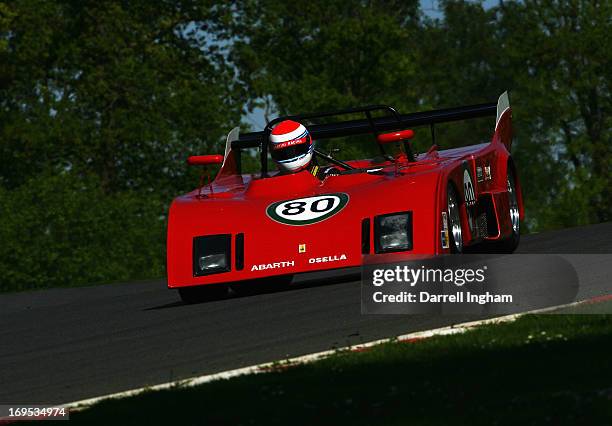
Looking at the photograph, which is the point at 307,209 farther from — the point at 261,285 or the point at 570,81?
the point at 570,81

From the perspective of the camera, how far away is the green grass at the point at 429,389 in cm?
576

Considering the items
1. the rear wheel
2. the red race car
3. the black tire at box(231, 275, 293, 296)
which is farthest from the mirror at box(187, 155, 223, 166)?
the rear wheel

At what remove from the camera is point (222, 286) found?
12.9 metres

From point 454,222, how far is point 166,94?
2855cm

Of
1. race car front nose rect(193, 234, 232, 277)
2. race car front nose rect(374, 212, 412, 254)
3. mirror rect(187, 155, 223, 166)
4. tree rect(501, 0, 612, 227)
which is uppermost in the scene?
mirror rect(187, 155, 223, 166)

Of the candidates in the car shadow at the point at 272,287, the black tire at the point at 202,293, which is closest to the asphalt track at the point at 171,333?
the car shadow at the point at 272,287

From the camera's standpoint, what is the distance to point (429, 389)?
636 cm

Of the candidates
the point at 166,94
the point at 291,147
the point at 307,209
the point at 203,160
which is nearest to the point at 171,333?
the point at 307,209

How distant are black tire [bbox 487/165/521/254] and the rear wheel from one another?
1865 mm

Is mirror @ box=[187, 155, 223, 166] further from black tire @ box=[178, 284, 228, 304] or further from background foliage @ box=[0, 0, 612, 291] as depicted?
background foliage @ box=[0, 0, 612, 291]

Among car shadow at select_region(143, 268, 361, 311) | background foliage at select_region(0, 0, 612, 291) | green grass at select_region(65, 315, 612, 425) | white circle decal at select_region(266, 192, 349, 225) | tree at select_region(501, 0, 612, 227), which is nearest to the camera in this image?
green grass at select_region(65, 315, 612, 425)

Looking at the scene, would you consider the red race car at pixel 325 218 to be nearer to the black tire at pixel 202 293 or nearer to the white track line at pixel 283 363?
the black tire at pixel 202 293

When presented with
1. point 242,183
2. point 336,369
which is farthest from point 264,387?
point 242,183

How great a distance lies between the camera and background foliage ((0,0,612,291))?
112ft
